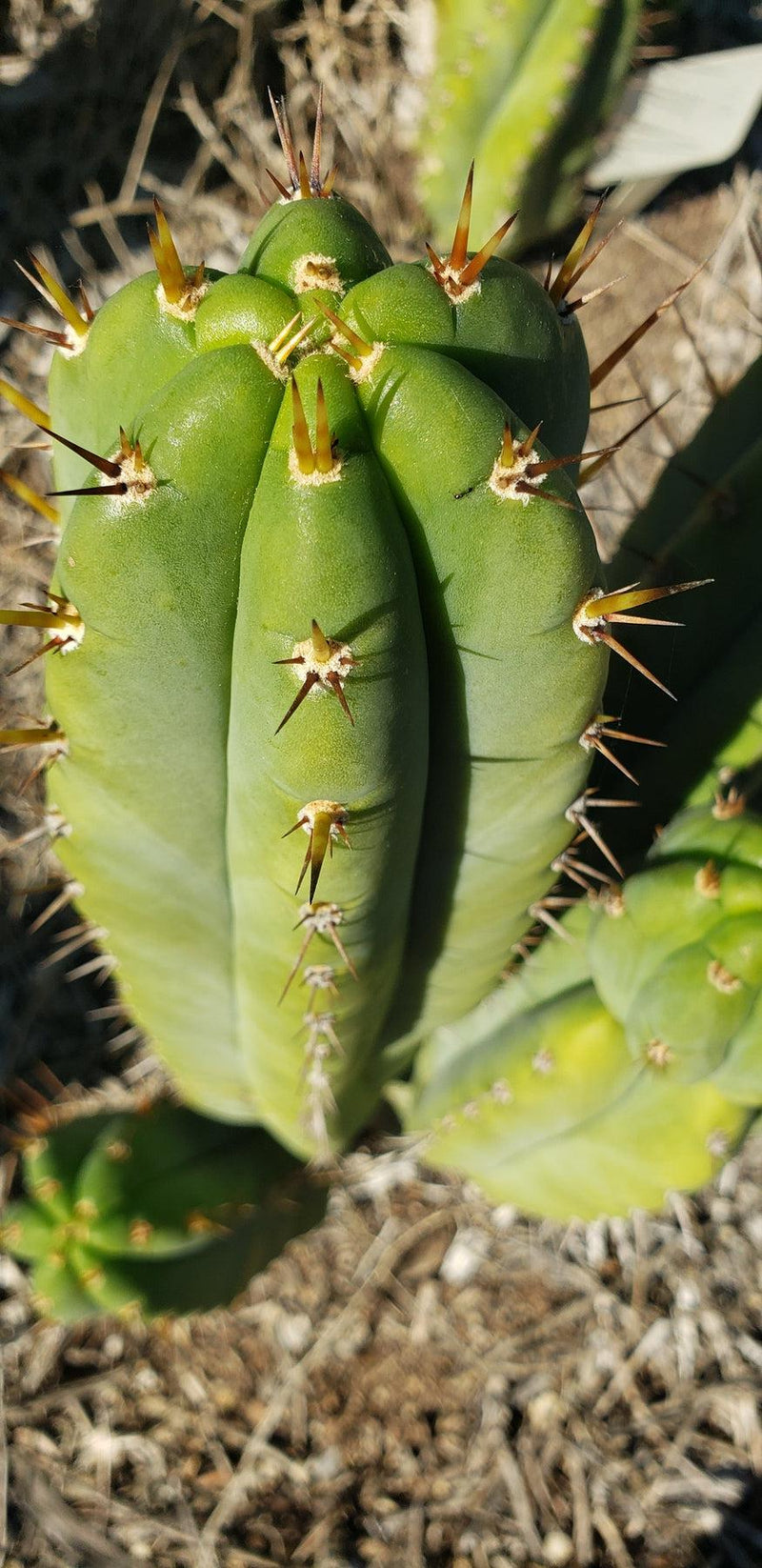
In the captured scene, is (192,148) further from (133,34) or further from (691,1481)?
(691,1481)

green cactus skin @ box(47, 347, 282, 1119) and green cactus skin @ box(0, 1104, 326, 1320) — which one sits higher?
green cactus skin @ box(47, 347, 282, 1119)

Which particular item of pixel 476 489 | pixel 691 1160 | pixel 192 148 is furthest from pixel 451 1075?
pixel 192 148

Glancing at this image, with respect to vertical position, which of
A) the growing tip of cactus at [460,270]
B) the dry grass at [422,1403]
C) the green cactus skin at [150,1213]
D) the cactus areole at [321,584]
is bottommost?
the dry grass at [422,1403]

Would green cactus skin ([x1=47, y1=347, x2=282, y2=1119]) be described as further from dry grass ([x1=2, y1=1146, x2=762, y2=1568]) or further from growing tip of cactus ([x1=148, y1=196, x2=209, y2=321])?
dry grass ([x1=2, y1=1146, x2=762, y2=1568])

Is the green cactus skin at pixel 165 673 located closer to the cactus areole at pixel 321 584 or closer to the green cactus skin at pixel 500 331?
the cactus areole at pixel 321 584

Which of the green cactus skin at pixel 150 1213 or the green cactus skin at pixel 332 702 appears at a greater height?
the green cactus skin at pixel 332 702

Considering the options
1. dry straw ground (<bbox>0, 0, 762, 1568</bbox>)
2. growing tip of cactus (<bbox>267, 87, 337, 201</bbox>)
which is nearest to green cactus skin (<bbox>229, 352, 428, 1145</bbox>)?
growing tip of cactus (<bbox>267, 87, 337, 201</bbox>)

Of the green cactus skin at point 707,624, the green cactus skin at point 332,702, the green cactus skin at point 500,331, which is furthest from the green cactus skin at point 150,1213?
the green cactus skin at point 500,331
